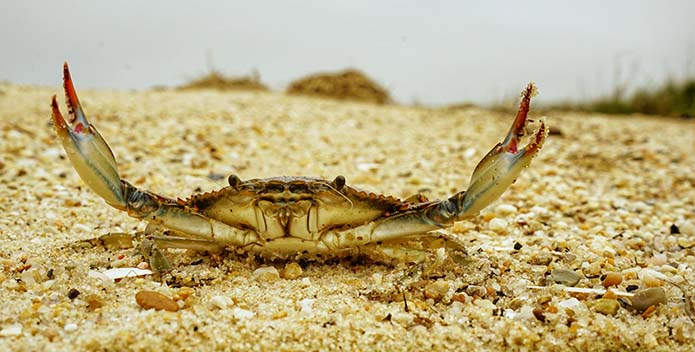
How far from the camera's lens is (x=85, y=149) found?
8.63 feet

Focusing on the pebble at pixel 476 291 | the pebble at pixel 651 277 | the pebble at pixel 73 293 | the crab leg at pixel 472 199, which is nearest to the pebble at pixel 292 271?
the crab leg at pixel 472 199

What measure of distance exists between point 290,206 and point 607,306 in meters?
1.29

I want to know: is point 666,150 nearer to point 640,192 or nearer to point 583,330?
point 640,192

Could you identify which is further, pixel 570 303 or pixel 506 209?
pixel 506 209

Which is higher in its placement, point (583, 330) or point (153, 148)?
point (153, 148)

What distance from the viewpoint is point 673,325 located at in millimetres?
2424

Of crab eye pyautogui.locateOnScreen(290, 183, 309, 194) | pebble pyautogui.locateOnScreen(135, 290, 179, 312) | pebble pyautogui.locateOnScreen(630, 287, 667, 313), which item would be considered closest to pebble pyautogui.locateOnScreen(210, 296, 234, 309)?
pebble pyautogui.locateOnScreen(135, 290, 179, 312)

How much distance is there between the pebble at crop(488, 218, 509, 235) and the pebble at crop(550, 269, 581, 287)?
3.05 feet

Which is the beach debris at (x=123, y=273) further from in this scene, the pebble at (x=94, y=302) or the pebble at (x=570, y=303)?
the pebble at (x=570, y=303)

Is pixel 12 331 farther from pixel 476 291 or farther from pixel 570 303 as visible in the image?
pixel 570 303

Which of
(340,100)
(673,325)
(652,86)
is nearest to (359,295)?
(673,325)

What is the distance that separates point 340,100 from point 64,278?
728cm

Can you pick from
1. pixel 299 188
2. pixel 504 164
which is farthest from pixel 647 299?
pixel 299 188

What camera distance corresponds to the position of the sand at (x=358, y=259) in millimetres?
2289
